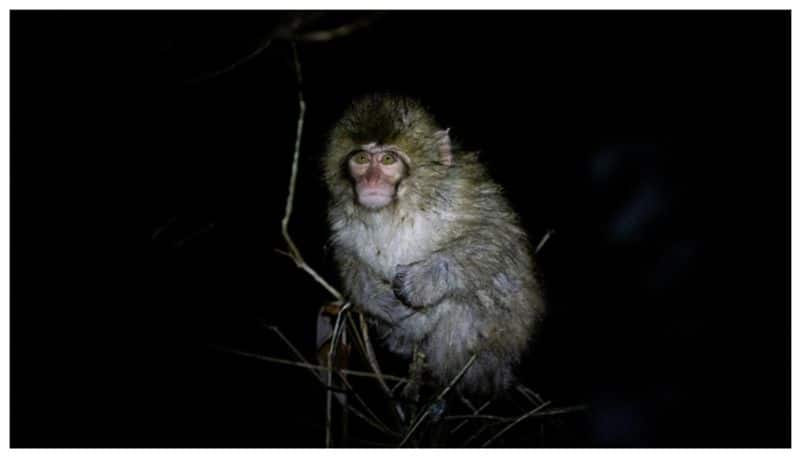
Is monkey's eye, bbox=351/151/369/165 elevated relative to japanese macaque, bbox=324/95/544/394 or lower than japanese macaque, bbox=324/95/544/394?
elevated

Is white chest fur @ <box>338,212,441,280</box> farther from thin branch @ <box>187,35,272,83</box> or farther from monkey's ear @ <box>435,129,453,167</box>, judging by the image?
thin branch @ <box>187,35,272,83</box>

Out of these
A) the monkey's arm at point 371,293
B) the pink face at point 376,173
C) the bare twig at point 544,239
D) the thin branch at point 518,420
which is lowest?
the thin branch at point 518,420

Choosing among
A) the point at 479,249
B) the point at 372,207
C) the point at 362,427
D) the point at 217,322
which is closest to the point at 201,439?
the point at 217,322

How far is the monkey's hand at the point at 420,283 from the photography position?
13.8ft

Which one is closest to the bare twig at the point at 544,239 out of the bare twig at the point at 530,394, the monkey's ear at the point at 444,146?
the monkey's ear at the point at 444,146

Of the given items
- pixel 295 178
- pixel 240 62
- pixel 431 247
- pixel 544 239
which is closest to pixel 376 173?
pixel 431 247

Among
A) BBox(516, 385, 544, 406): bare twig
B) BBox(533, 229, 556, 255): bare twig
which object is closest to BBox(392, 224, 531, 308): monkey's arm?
BBox(533, 229, 556, 255): bare twig

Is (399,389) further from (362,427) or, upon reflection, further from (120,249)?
(120,249)

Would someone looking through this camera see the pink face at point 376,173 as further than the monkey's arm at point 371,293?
No

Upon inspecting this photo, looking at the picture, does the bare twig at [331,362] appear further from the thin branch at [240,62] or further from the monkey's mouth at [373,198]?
the thin branch at [240,62]

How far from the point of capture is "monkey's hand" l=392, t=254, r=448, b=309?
13.8 feet

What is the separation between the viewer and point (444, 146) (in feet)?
14.0

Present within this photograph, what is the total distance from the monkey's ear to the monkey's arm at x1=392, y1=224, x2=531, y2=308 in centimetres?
46

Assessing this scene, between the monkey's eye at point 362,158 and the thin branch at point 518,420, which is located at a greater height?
the monkey's eye at point 362,158
